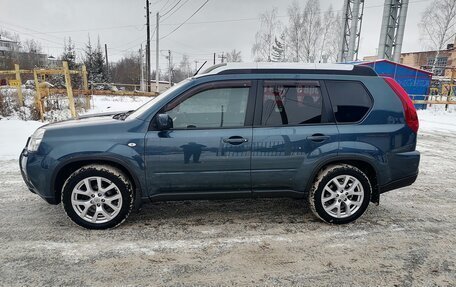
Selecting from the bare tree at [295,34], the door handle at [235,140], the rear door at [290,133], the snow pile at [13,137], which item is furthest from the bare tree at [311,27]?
the door handle at [235,140]

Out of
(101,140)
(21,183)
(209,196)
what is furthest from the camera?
(21,183)

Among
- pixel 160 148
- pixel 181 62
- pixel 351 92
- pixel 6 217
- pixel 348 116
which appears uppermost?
pixel 181 62

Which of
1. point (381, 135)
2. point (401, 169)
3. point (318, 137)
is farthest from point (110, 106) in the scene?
point (401, 169)

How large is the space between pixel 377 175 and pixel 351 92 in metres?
1.02

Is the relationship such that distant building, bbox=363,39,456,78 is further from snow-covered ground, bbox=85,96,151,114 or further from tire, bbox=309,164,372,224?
tire, bbox=309,164,372,224

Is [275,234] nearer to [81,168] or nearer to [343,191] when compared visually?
[343,191]

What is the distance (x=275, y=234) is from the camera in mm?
3396

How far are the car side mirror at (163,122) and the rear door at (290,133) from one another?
93cm

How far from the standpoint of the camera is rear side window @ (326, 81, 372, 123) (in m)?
3.56

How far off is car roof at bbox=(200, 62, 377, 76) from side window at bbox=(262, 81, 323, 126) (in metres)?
0.16

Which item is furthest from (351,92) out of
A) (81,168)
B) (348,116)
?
(81,168)

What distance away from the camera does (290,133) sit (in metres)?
3.44

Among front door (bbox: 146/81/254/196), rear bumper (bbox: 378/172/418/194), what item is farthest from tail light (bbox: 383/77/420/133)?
front door (bbox: 146/81/254/196)

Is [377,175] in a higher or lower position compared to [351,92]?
lower
